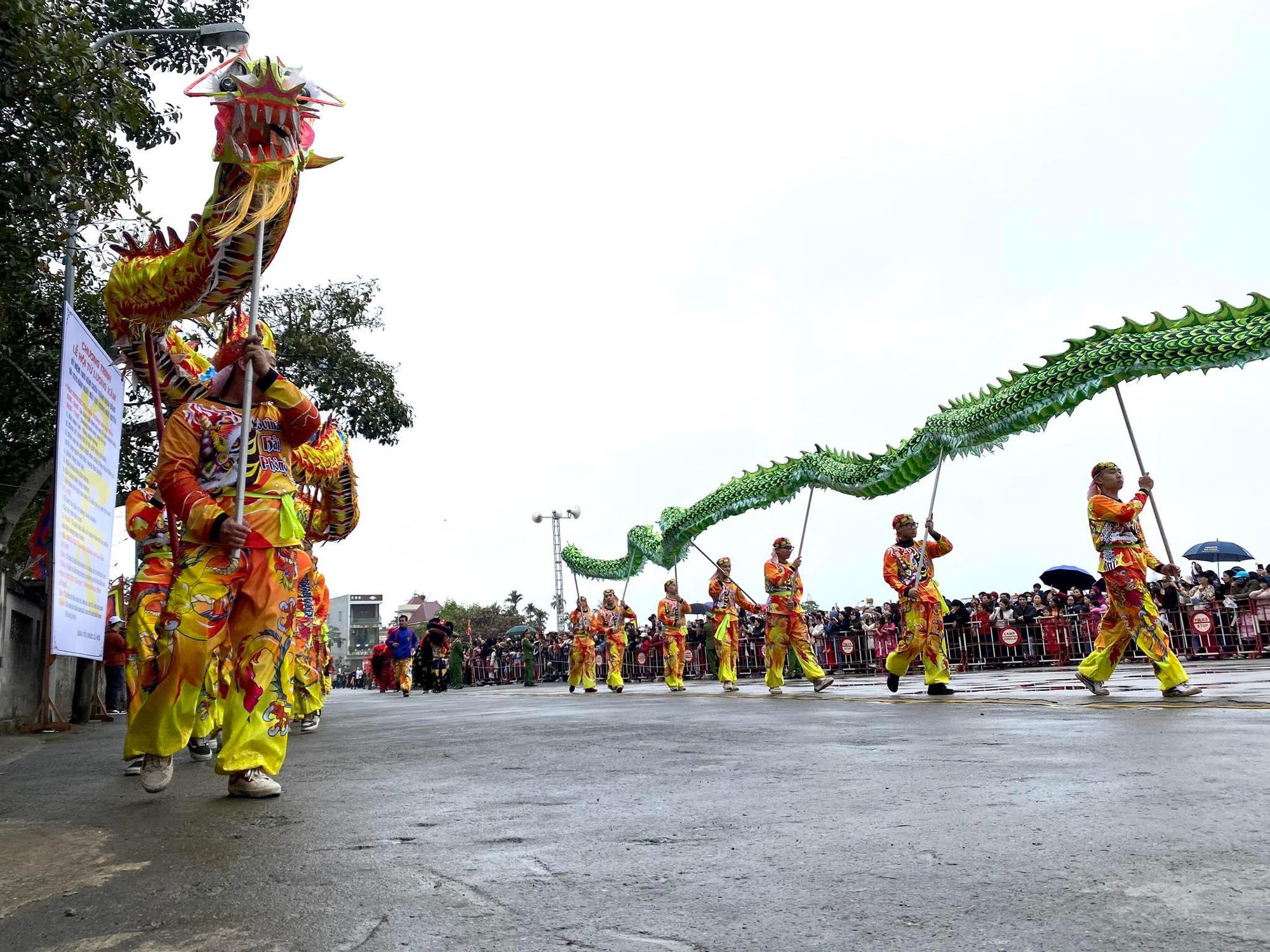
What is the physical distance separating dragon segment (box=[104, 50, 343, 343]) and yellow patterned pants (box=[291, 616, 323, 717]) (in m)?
4.42

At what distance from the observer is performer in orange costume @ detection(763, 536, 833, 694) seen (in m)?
13.0

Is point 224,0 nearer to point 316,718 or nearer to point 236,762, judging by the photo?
point 316,718

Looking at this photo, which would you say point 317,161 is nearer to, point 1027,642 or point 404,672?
point 1027,642

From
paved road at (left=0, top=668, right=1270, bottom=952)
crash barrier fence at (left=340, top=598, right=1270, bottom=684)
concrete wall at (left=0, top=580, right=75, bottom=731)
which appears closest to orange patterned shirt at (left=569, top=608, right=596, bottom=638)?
crash barrier fence at (left=340, top=598, right=1270, bottom=684)

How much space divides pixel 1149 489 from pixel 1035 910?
282 inches

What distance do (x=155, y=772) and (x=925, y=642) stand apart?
8.03 m

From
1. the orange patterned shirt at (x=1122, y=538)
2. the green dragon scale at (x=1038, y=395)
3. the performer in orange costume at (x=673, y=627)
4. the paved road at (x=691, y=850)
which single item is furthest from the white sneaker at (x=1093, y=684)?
the performer in orange costume at (x=673, y=627)

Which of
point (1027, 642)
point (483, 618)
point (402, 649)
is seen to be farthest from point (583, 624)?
point (483, 618)

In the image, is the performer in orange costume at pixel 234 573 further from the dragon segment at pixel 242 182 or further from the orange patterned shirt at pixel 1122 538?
the orange patterned shirt at pixel 1122 538

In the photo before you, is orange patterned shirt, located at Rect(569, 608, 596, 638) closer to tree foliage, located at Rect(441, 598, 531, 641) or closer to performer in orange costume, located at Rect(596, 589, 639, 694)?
performer in orange costume, located at Rect(596, 589, 639, 694)

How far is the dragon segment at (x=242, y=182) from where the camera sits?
15.4 ft

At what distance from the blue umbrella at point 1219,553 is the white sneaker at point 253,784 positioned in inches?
910

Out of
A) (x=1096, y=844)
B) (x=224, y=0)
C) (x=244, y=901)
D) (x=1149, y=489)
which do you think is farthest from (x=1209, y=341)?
(x=224, y=0)

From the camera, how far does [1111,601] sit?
8547 millimetres
